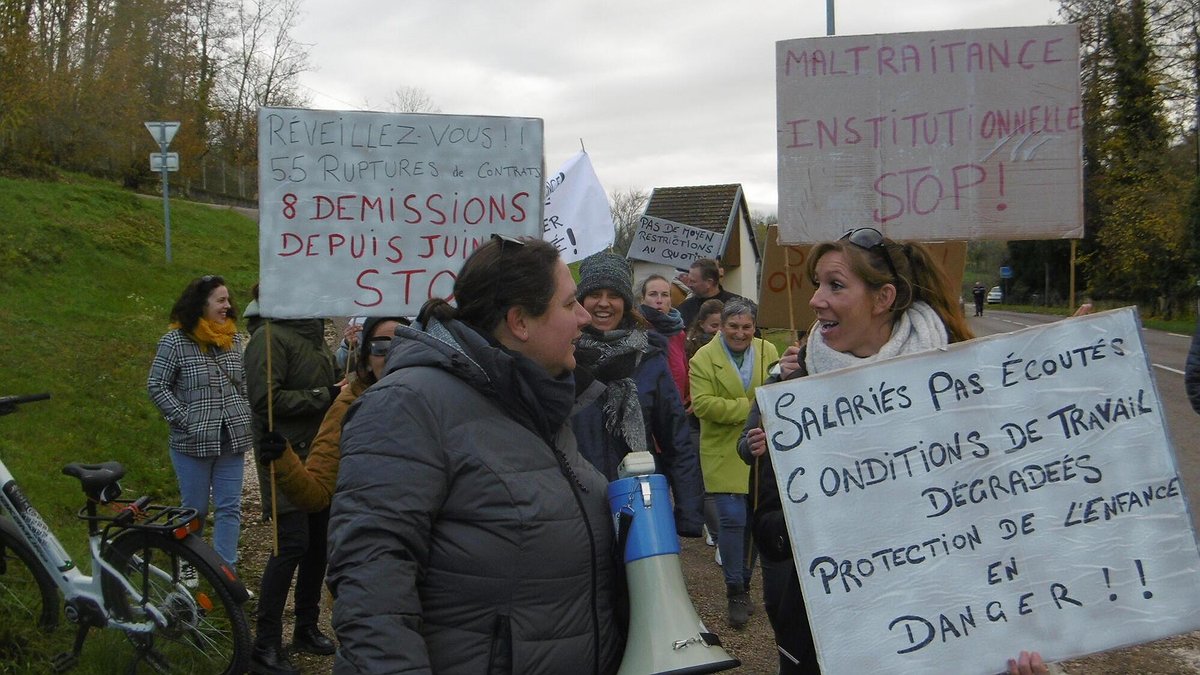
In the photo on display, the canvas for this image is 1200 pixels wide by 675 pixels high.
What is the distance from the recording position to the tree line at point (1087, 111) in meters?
29.3

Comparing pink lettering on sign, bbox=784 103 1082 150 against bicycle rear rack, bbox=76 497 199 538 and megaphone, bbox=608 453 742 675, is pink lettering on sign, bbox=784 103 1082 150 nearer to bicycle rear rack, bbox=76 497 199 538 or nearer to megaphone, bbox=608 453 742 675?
megaphone, bbox=608 453 742 675

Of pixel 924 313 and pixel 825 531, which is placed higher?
pixel 924 313

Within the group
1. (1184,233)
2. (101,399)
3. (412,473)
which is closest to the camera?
(412,473)

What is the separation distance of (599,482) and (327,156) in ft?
8.40

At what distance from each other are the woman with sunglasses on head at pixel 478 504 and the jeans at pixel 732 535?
144 inches

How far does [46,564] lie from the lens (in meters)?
4.55

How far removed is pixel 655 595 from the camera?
2.17 meters

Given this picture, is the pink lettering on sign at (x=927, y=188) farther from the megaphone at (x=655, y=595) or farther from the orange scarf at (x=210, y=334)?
the orange scarf at (x=210, y=334)

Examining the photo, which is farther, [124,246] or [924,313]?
[124,246]

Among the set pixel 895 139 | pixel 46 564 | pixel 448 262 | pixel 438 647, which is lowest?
pixel 46 564

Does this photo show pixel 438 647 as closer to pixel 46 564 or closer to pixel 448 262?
pixel 448 262

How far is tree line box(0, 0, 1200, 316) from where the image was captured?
29312 millimetres

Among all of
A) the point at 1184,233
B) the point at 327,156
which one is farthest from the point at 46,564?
the point at 1184,233

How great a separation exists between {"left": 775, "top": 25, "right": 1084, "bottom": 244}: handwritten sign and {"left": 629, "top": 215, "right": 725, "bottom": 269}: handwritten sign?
735cm
